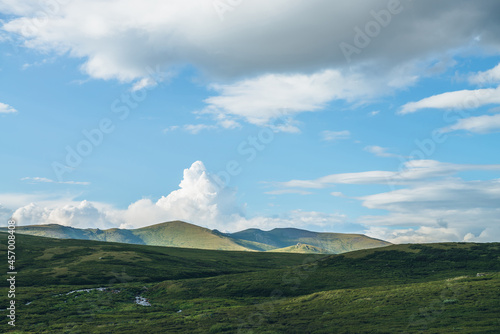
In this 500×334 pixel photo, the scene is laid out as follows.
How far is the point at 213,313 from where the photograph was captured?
183 feet

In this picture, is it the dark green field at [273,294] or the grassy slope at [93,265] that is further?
the grassy slope at [93,265]

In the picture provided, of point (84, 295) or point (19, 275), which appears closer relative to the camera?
point (84, 295)

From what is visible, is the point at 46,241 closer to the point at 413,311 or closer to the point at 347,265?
the point at 347,265

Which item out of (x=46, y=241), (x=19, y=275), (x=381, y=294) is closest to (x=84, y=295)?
(x=19, y=275)

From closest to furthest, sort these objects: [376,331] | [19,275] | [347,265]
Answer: [376,331]
[19,275]
[347,265]

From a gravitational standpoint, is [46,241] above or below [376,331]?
above

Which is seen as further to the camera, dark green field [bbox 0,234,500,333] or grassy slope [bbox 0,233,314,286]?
grassy slope [bbox 0,233,314,286]

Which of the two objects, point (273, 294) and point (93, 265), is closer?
point (273, 294)

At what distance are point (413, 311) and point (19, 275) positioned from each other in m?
97.6

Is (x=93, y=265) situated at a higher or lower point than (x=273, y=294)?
higher

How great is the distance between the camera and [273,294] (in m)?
75.9

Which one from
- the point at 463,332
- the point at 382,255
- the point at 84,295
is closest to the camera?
the point at 463,332

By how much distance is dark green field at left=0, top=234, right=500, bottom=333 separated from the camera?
44.4 meters

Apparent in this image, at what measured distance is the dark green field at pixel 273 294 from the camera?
44.4 metres
